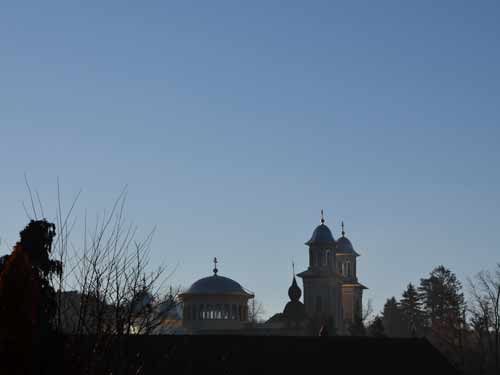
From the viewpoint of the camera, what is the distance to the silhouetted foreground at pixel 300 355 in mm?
46125

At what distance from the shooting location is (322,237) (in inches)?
4727

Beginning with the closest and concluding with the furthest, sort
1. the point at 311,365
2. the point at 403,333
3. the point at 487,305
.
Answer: the point at 311,365 < the point at 487,305 < the point at 403,333

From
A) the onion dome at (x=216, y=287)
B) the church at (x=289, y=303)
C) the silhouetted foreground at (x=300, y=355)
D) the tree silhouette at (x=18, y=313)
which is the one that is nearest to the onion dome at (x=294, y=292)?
the church at (x=289, y=303)

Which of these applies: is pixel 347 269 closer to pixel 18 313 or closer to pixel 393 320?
pixel 393 320

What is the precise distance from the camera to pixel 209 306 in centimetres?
10331

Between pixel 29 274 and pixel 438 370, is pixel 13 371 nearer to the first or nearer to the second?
pixel 29 274

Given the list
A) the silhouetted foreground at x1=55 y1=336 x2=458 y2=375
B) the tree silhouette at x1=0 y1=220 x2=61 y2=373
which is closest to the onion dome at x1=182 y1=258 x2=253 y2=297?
the silhouetted foreground at x1=55 y1=336 x2=458 y2=375

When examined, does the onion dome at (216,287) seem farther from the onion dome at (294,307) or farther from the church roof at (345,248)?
the church roof at (345,248)

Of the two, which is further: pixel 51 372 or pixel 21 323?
pixel 51 372

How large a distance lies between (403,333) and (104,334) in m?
121

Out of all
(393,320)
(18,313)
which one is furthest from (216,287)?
(18,313)

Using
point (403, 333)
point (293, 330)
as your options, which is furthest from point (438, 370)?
point (403, 333)

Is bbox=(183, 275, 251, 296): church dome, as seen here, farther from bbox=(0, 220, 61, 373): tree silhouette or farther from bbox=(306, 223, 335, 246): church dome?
bbox=(0, 220, 61, 373): tree silhouette

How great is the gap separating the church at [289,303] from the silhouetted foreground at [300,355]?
129ft
